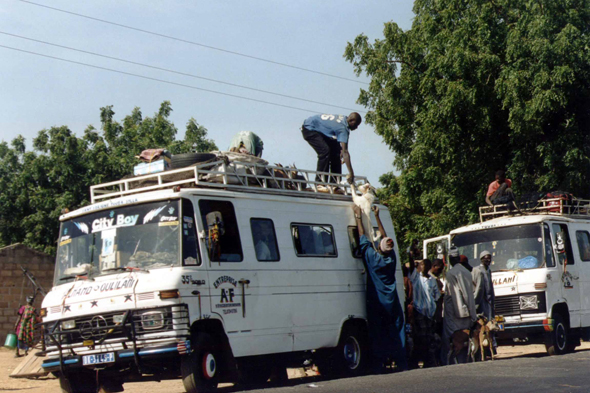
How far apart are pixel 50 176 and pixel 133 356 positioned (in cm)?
2593

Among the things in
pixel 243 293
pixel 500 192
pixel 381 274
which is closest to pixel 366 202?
pixel 381 274

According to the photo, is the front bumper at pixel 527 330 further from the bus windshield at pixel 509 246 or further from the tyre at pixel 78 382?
the tyre at pixel 78 382

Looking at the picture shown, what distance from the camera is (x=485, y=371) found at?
9.01 meters

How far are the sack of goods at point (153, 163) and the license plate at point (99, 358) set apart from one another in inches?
100

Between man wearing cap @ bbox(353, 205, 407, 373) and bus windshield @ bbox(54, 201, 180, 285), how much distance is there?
356 cm

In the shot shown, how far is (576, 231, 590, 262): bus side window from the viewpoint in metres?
15.3

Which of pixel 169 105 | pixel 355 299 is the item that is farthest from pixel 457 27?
pixel 169 105

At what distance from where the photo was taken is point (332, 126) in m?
12.8

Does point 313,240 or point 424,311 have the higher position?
point 313,240

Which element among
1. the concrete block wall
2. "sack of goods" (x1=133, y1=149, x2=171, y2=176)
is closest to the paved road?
"sack of goods" (x1=133, y1=149, x2=171, y2=176)

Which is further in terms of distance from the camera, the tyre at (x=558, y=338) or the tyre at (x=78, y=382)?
the tyre at (x=558, y=338)

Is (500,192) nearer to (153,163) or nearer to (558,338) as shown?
(558,338)

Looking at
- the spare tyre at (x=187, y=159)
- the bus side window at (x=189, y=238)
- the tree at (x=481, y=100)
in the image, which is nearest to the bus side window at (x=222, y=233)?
the bus side window at (x=189, y=238)

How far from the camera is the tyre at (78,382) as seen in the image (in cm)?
927
